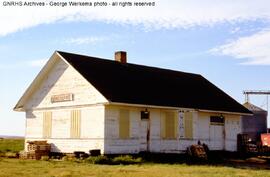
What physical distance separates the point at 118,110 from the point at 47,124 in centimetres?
586

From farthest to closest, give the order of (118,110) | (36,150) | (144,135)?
1. (36,150)
2. (144,135)
3. (118,110)

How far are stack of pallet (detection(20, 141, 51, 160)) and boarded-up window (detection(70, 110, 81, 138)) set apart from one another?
81.1 inches

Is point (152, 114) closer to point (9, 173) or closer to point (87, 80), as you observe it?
point (87, 80)

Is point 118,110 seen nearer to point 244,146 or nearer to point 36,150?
point 36,150

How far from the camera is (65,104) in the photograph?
96.0 feet

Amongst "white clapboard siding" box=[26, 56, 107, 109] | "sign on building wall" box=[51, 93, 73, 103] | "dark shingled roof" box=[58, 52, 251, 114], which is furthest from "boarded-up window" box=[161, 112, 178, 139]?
"sign on building wall" box=[51, 93, 73, 103]

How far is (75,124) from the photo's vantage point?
2814 cm

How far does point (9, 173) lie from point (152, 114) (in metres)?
11.8

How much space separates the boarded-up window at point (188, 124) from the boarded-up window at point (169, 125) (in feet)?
2.97

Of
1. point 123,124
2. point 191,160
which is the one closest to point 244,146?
point 191,160

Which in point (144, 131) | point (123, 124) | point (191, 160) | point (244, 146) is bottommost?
point (191, 160)

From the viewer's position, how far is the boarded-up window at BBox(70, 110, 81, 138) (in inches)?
1097

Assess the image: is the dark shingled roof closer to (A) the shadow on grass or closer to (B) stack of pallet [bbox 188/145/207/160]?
(B) stack of pallet [bbox 188/145/207/160]

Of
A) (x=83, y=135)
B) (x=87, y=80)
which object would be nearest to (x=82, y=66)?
(x=87, y=80)
